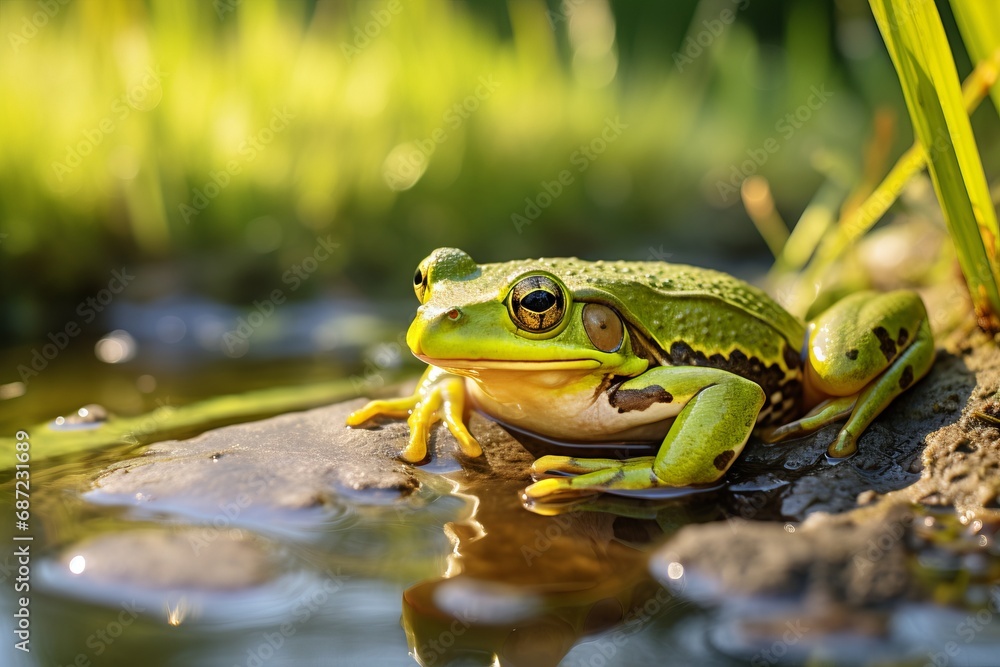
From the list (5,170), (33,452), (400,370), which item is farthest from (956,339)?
(5,170)

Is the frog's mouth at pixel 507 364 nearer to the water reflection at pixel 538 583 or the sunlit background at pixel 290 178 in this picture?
the water reflection at pixel 538 583

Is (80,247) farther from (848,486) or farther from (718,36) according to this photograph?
(718,36)

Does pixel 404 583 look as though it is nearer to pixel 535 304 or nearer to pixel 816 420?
pixel 535 304

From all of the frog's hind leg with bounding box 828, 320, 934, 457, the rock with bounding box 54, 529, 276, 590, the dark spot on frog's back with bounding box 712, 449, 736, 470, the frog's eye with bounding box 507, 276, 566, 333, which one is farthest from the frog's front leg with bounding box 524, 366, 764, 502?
the rock with bounding box 54, 529, 276, 590

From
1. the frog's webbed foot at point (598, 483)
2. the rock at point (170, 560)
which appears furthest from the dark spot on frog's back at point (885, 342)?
the rock at point (170, 560)

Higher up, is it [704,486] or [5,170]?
[5,170]

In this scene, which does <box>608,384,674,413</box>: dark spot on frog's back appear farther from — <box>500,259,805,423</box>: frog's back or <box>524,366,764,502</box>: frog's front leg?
<box>500,259,805,423</box>: frog's back
